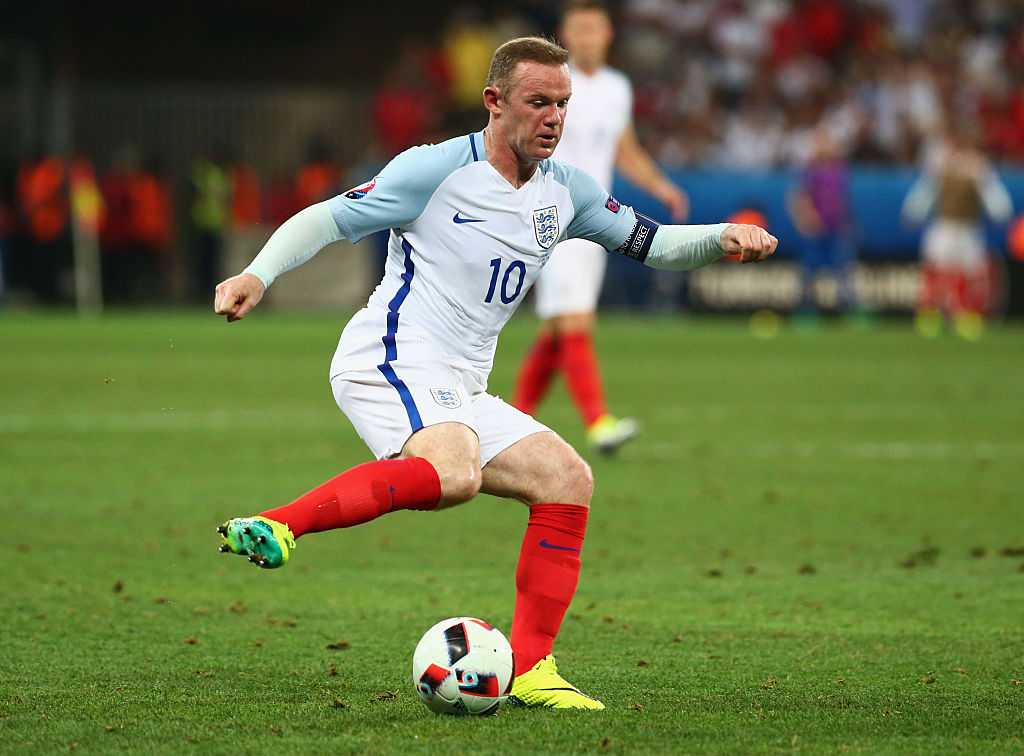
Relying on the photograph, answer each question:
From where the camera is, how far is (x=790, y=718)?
419cm

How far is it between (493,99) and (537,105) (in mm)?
155

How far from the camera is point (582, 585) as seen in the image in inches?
247

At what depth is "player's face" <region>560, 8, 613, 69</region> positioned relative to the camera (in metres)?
9.78

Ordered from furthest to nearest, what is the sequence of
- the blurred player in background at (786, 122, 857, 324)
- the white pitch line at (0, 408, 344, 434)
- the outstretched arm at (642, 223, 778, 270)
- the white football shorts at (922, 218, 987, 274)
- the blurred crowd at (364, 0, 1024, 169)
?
the blurred crowd at (364, 0, 1024, 169)
the white football shorts at (922, 218, 987, 274)
the blurred player in background at (786, 122, 857, 324)
the white pitch line at (0, 408, 344, 434)
the outstretched arm at (642, 223, 778, 270)

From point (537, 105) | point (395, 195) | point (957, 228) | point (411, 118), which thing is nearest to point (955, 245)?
point (957, 228)

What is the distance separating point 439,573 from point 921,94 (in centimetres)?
2016

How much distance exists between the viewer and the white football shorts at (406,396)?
459cm

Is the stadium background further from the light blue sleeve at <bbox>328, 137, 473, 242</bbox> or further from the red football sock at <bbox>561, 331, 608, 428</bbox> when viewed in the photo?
the light blue sleeve at <bbox>328, 137, 473, 242</bbox>

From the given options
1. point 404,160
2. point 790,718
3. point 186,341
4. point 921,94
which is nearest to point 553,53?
point 404,160

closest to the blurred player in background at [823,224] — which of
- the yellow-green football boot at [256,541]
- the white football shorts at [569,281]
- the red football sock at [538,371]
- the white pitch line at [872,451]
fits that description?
the white pitch line at [872,451]

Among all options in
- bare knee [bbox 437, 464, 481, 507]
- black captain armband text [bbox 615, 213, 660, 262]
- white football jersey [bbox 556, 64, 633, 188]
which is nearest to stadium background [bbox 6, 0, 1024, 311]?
white football jersey [bbox 556, 64, 633, 188]

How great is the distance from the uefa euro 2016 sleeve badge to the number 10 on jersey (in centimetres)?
31

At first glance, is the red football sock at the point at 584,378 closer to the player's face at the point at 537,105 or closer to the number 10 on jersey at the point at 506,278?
the number 10 on jersey at the point at 506,278

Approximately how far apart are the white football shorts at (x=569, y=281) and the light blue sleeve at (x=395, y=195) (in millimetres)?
5158
